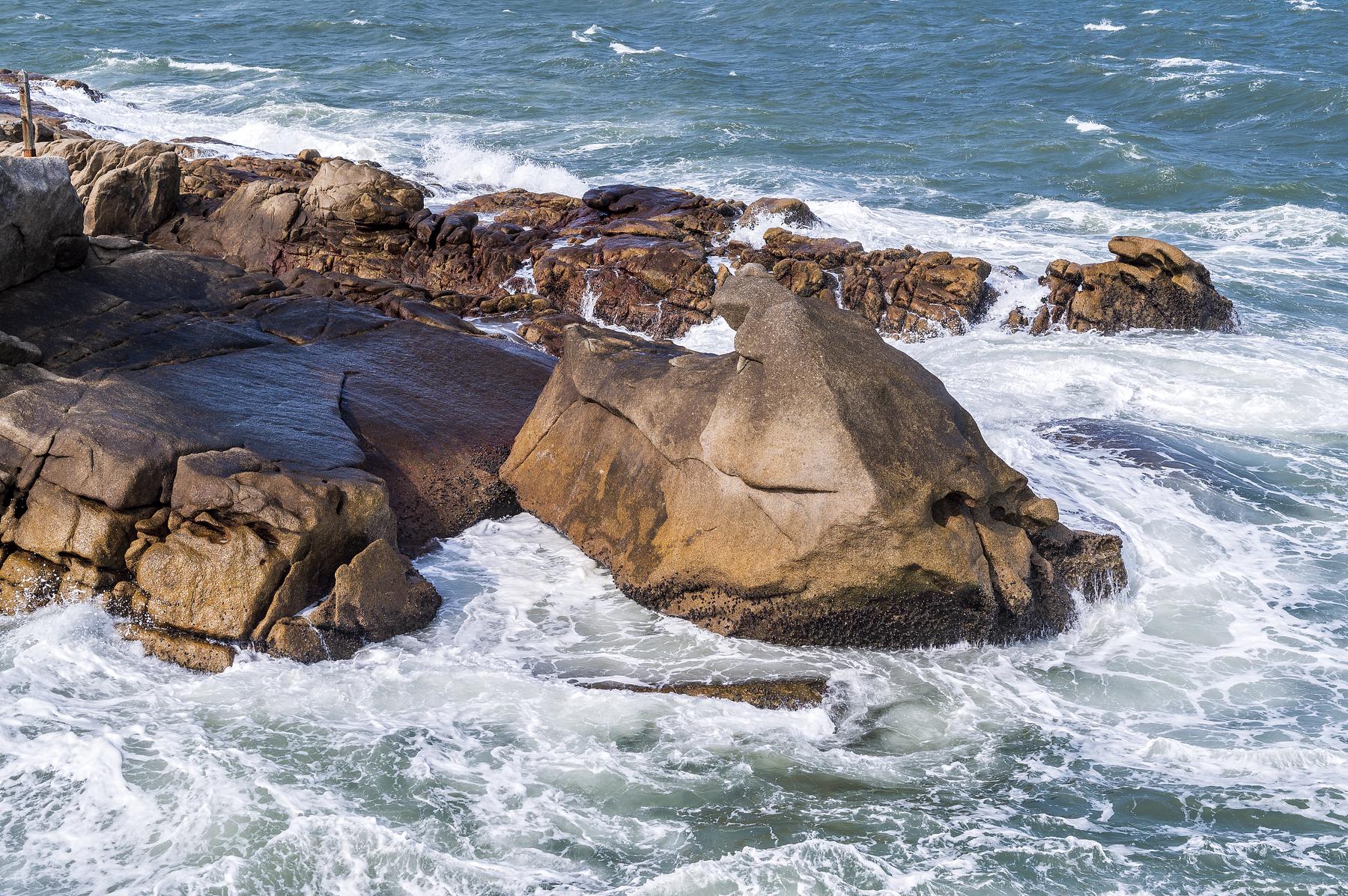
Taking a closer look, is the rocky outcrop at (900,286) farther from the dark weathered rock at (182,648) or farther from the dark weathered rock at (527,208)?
the dark weathered rock at (182,648)

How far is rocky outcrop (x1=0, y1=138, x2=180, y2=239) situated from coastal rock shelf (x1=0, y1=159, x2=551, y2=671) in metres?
4.07

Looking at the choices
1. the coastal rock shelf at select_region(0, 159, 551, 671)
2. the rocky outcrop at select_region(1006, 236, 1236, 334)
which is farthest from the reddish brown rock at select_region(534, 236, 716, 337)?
the coastal rock shelf at select_region(0, 159, 551, 671)

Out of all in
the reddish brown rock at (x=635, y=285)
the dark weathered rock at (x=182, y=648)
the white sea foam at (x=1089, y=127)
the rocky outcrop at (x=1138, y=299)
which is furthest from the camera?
the white sea foam at (x=1089, y=127)

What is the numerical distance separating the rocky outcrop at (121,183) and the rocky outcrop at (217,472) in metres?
4.38

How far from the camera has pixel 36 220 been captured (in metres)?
10.8

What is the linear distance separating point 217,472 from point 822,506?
4399 mm

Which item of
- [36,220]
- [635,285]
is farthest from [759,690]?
[635,285]

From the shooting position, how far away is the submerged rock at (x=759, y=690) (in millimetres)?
8211

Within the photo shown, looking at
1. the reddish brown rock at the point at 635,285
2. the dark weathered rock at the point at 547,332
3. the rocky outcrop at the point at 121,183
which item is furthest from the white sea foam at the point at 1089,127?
the rocky outcrop at the point at 121,183

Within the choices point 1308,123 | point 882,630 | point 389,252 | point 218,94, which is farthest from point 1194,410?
point 218,94

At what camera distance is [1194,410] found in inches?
581

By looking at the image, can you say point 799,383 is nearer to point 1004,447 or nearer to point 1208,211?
point 1004,447

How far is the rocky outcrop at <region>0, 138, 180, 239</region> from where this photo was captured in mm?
15664

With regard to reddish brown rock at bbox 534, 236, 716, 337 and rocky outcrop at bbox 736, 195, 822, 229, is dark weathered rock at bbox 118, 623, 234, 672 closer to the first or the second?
reddish brown rock at bbox 534, 236, 716, 337
